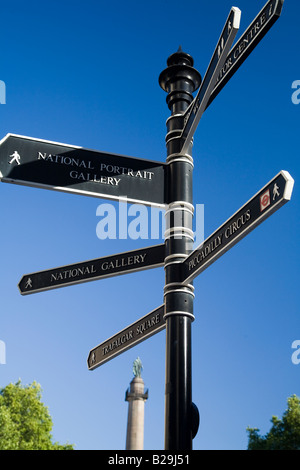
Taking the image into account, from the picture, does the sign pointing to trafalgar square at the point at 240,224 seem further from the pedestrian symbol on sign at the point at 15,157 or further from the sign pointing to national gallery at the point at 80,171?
the pedestrian symbol on sign at the point at 15,157

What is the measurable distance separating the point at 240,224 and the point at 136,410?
49436mm

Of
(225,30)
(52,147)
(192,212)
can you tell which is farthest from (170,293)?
(225,30)

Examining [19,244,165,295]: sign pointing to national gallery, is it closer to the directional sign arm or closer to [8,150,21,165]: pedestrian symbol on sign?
[8,150,21,165]: pedestrian symbol on sign

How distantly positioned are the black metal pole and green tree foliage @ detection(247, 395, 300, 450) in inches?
1175

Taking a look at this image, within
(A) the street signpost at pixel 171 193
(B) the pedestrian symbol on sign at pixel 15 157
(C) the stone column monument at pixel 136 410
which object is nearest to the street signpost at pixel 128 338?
(A) the street signpost at pixel 171 193

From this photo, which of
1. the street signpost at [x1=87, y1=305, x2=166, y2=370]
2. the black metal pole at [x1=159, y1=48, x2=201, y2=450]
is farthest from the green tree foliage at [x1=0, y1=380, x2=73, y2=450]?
the black metal pole at [x1=159, y1=48, x2=201, y2=450]

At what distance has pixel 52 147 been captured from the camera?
20.8 ft

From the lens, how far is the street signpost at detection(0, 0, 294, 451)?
17.3ft

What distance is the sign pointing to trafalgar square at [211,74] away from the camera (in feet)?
16.6

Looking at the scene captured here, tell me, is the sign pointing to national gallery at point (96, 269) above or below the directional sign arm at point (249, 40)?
below

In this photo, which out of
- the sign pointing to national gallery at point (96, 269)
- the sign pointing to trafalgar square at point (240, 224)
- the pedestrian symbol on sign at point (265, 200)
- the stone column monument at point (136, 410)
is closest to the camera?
the sign pointing to trafalgar square at point (240, 224)

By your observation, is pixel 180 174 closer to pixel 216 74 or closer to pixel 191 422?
pixel 216 74

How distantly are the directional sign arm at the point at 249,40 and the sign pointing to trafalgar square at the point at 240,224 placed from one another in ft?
3.87
